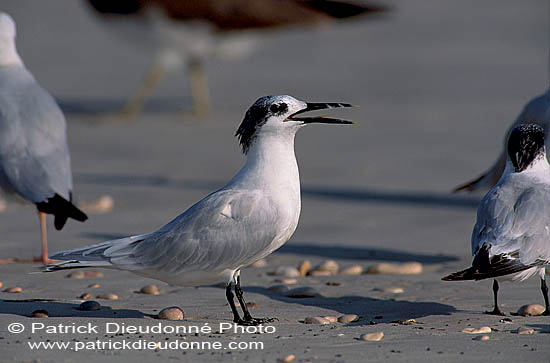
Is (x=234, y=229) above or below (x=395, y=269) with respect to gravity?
above

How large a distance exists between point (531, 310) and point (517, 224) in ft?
1.34

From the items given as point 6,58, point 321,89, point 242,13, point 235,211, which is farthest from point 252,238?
point 321,89

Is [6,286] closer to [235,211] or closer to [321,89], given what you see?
[235,211]

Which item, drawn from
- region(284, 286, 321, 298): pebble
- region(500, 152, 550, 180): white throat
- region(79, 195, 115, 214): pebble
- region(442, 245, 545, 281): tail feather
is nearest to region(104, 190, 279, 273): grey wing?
region(284, 286, 321, 298): pebble

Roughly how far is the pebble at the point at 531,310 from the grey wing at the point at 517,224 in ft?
0.85

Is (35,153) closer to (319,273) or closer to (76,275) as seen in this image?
(76,275)

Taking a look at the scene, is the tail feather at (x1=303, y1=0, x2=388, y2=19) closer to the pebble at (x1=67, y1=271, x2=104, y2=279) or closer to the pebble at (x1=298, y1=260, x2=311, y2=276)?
the pebble at (x1=298, y1=260, x2=311, y2=276)

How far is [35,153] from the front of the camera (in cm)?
611

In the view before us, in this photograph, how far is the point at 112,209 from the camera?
7.83m

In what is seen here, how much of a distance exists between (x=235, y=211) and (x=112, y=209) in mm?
3397

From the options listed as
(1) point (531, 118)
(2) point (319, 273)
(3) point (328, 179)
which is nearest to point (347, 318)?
(2) point (319, 273)

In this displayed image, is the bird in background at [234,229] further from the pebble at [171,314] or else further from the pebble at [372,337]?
the pebble at [372,337]

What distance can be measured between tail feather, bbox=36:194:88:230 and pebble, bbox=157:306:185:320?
52.5 inches

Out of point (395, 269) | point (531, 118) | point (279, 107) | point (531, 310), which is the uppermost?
point (279, 107)
